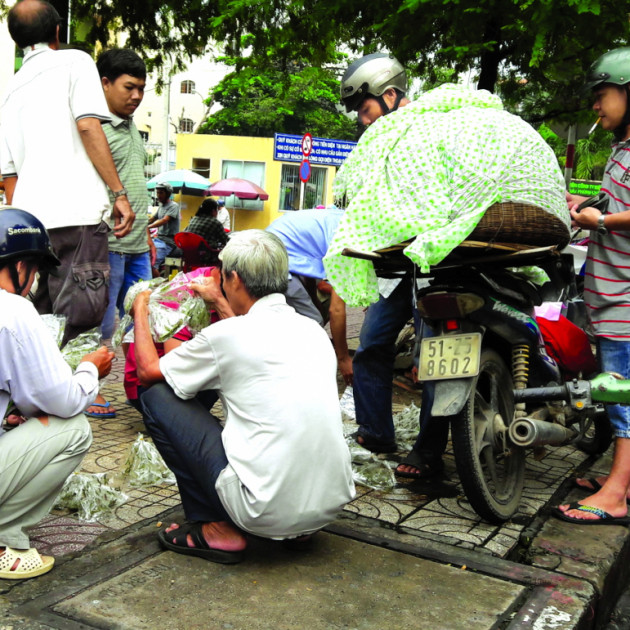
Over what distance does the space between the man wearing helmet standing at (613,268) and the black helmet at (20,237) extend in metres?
2.25

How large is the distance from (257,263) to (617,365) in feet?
6.13

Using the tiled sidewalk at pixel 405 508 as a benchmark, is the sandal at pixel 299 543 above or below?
above

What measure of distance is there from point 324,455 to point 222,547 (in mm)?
514

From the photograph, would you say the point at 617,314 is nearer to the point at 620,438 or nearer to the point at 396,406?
the point at 620,438

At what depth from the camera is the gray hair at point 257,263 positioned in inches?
119

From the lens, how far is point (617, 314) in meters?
3.83

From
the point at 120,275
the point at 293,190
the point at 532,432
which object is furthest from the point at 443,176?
the point at 293,190

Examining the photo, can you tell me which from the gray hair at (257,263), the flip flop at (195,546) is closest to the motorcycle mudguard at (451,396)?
the gray hair at (257,263)

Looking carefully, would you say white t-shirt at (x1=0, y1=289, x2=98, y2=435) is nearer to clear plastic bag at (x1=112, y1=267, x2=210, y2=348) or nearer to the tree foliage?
clear plastic bag at (x1=112, y1=267, x2=210, y2=348)

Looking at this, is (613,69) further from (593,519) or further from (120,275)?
(120,275)

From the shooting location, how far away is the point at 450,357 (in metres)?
3.51

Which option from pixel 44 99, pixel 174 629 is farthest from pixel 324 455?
pixel 44 99

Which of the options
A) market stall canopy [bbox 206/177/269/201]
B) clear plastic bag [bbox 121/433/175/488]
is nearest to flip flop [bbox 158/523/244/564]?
clear plastic bag [bbox 121/433/175/488]

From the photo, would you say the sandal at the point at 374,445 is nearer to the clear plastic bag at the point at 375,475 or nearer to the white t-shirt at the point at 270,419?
the clear plastic bag at the point at 375,475
